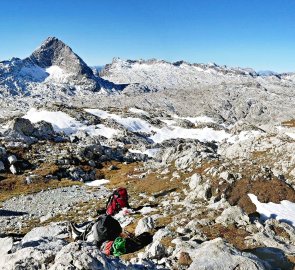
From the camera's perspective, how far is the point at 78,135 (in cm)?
10756

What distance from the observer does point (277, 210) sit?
91.9 feet

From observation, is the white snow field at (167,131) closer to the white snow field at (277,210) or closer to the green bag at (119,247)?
the white snow field at (277,210)

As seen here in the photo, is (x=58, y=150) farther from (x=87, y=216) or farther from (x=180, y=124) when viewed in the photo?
(x=180, y=124)

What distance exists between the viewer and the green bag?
18891 mm

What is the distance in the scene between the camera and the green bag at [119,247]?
62.0 feet

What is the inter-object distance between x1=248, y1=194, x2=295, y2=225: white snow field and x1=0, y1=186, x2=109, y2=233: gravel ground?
18.8 meters

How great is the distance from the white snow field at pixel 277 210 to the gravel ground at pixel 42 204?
61.6 ft

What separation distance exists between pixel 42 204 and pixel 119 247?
2724 centimetres

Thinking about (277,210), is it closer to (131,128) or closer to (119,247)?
(119,247)

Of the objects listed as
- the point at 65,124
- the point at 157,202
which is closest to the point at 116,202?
the point at 157,202

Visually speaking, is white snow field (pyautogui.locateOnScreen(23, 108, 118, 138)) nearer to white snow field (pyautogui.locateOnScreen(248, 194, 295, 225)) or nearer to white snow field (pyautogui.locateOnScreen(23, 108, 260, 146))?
white snow field (pyautogui.locateOnScreen(23, 108, 260, 146))

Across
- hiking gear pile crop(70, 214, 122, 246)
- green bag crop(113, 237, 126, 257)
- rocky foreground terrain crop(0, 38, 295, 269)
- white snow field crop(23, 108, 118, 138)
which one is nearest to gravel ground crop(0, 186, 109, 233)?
rocky foreground terrain crop(0, 38, 295, 269)

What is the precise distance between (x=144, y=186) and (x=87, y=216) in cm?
1198

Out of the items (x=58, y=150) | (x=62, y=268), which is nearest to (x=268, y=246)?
(x=62, y=268)
